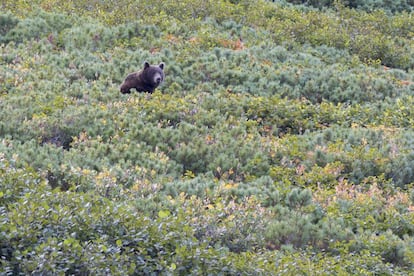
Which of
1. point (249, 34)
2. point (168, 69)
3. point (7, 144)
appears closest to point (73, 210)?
point (7, 144)

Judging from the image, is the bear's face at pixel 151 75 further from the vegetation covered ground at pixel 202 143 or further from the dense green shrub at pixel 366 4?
the dense green shrub at pixel 366 4

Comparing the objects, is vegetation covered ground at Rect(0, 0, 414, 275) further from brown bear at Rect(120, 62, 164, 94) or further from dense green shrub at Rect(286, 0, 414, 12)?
dense green shrub at Rect(286, 0, 414, 12)

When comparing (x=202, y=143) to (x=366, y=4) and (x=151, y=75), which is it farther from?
(x=366, y=4)

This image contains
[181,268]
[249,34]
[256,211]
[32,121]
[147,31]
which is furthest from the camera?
[249,34]

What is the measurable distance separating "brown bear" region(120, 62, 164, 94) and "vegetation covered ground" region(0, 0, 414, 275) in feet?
1.56

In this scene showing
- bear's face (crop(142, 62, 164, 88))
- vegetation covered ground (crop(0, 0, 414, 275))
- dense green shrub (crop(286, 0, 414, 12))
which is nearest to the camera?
vegetation covered ground (crop(0, 0, 414, 275))

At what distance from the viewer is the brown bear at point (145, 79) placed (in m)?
17.5

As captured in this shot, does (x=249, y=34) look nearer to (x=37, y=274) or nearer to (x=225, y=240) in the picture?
(x=225, y=240)

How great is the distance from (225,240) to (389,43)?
16686 mm

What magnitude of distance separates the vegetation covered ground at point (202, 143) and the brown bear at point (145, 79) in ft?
1.56

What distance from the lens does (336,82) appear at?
20.3m

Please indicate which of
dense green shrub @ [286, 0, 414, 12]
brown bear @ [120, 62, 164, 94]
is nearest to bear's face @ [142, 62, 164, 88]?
brown bear @ [120, 62, 164, 94]

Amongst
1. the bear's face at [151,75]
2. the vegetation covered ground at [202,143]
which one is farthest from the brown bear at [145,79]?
the vegetation covered ground at [202,143]

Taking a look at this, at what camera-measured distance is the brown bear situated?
17453mm
